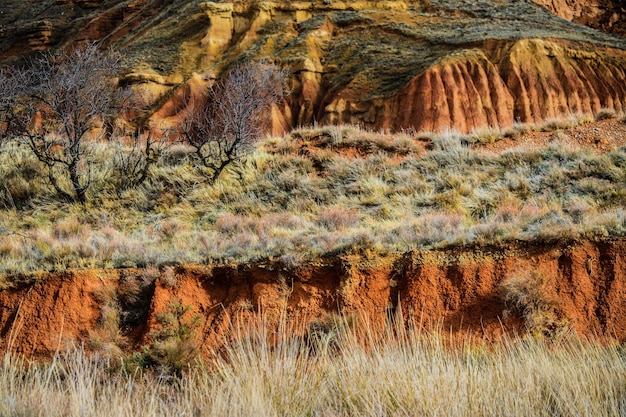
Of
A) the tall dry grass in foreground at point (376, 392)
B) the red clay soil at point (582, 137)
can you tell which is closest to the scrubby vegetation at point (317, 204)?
the red clay soil at point (582, 137)

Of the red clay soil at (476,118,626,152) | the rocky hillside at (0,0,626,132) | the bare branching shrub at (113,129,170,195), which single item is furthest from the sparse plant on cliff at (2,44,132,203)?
the rocky hillside at (0,0,626,132)

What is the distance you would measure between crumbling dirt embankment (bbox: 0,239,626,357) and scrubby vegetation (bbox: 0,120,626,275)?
0.31 metres

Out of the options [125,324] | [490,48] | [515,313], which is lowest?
[490,48]

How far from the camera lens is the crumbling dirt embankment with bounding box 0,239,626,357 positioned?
7.75 meters

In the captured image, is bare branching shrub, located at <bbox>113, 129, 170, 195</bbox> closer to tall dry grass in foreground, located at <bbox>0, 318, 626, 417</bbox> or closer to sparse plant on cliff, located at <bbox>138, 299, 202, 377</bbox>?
sparse plant on cliff, located at <bbox>138, 299, 202, 377</bbox>

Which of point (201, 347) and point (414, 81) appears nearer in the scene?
point (201, 347)

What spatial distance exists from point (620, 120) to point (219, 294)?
12.7 metres

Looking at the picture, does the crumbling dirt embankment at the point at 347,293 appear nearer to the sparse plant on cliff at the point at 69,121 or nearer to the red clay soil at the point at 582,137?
the sparse plant on cliff at the point at 69,121

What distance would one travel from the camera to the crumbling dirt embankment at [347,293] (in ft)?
25.4

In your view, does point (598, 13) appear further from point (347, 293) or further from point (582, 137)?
point (347, 293)

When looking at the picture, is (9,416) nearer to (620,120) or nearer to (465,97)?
(620,120)

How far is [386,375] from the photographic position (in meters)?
5.25

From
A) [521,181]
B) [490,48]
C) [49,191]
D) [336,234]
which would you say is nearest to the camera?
[336,234]

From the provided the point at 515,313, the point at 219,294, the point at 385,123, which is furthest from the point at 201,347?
the point at 385,123
